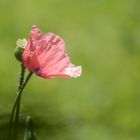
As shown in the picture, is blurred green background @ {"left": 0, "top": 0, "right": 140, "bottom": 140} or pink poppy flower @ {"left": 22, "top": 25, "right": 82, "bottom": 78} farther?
blurred green background @ {"left": 0, "top": 0, "right": 140, "bottom": 140}

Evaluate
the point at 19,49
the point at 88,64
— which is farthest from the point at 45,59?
the point at 88,64

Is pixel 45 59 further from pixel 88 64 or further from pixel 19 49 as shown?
pixel 88 64

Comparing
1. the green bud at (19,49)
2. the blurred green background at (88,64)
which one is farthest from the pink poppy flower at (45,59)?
the blurred green background at (88,64)

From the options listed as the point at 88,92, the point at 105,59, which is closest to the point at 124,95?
the point at 88,92

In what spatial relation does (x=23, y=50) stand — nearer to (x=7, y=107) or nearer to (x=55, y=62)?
(x=55, y=62)

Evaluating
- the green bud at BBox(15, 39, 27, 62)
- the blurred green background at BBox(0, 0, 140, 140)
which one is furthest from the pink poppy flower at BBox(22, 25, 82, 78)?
the blurred green background at BBox(0, 0, 140, 140)

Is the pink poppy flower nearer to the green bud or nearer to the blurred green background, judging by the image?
the green bud
